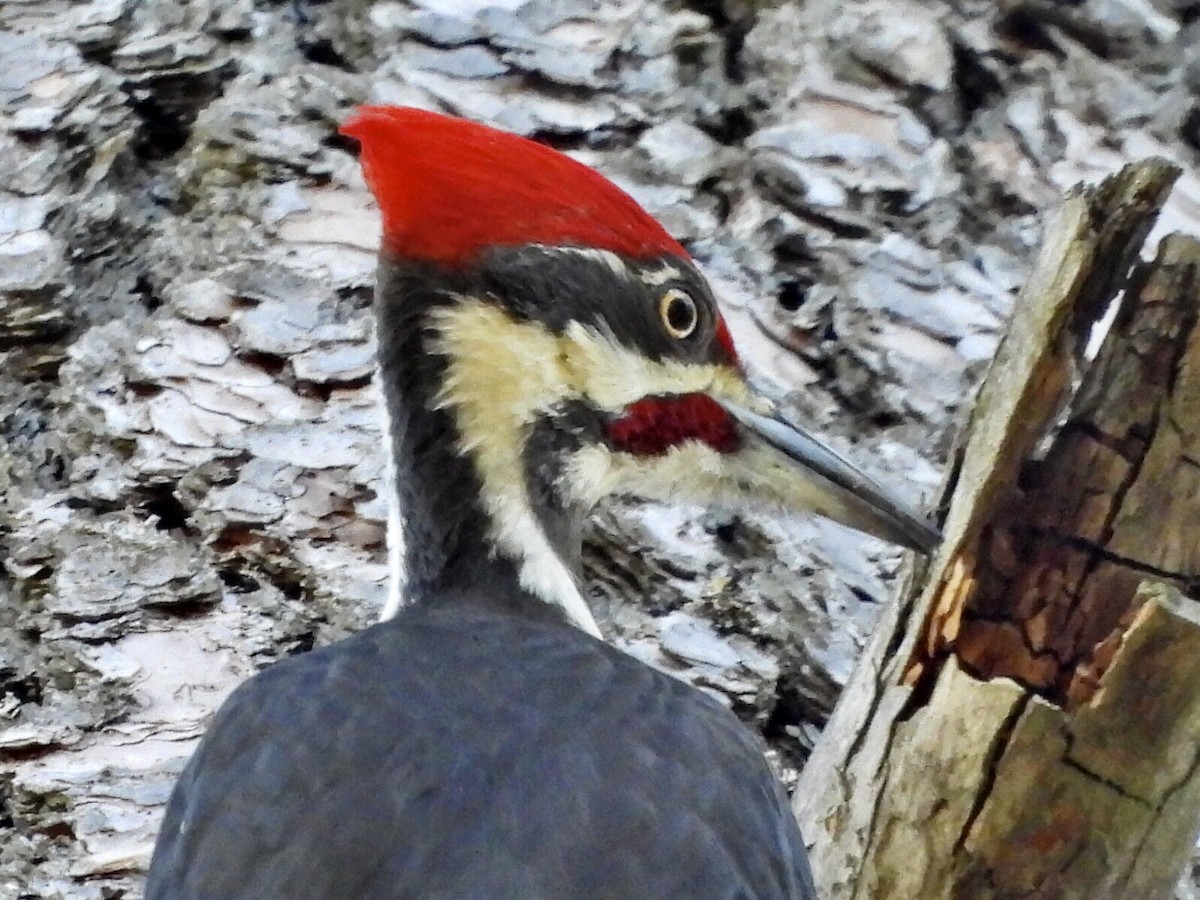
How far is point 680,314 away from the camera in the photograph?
141 centimetres

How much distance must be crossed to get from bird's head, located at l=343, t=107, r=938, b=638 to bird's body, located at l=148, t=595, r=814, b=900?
211 millimetres

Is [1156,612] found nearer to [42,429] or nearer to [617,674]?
[617,674]

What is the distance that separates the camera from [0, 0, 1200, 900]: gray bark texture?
5.50ft

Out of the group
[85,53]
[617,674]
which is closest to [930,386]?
[617,674]

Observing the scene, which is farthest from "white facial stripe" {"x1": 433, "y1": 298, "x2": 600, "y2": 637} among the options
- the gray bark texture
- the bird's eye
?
the gray bark texture

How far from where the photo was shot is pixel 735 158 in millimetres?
2062

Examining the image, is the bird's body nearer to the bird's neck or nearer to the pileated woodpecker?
the pileated woodpecker

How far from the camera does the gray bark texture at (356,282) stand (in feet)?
5.50

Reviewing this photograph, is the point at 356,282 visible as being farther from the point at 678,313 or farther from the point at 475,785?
the point at 475,785

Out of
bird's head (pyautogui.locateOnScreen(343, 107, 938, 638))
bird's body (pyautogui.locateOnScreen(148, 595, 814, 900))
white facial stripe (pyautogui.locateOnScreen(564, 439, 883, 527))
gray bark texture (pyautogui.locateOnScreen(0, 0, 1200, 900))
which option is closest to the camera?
bird's body (pyautogui.locateOnScreen(148, 595, 814, 900))

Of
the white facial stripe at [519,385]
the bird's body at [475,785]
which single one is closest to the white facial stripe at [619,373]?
the white facial stripe at [519,385]

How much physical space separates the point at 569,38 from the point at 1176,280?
117cm

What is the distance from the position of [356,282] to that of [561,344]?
0.62 m

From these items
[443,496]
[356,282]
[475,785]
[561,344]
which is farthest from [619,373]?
[356,282]
